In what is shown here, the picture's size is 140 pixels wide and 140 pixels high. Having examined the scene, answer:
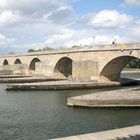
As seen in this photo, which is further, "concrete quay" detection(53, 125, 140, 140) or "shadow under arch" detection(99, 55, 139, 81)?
"shadow under arch" detection(99, 55, 139, 81)

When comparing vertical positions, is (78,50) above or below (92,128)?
above

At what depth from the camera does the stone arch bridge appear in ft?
161

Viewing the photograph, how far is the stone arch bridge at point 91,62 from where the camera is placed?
49.1 m

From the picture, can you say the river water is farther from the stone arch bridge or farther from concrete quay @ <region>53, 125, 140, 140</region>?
the stone arch bridge

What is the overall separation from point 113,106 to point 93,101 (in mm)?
2041

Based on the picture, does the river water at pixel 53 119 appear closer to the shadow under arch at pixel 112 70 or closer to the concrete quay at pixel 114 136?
the concrete quay at pixel 114 136

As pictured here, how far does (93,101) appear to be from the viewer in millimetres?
30359

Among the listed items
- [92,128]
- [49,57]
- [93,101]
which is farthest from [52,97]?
[49,57]

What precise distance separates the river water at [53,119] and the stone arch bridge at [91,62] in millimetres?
17459

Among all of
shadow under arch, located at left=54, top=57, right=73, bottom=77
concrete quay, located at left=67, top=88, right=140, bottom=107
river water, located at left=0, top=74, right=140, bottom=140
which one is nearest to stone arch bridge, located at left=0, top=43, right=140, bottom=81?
shadow under arch, located at left=54, top=57, right=73, bottom=77

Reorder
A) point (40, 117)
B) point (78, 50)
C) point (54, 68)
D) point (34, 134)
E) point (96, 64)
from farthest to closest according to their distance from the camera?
point (54, 68) < point (78, 50) < point (96, 64) < point (40, 117) < point (34, 134)

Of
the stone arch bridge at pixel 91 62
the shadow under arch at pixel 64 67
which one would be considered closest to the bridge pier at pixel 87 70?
the stone arch bridge at pixel 91 62

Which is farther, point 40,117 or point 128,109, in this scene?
point 128,109

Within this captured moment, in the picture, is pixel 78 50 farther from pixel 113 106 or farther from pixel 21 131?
pixel 21 131
